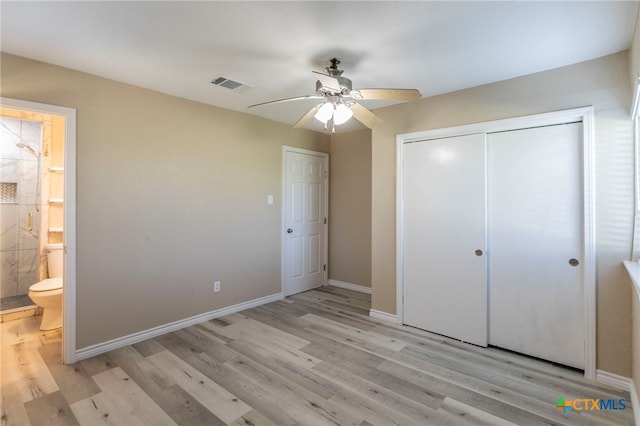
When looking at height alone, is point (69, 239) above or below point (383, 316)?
above

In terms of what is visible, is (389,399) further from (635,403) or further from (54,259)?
(54,259)

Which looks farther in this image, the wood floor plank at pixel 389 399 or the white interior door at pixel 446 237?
the white interior door at pixel 446 237

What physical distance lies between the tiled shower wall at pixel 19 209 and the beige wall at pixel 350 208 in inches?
156

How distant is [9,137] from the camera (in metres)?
3.71

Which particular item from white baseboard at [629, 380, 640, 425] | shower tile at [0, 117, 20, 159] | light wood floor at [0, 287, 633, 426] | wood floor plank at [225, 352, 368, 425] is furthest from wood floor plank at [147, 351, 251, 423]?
shower tile at [0, 117, 20, 159]

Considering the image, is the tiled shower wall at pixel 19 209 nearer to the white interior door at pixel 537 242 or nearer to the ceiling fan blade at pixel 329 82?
the ceiling fan blade at pixel 329 82

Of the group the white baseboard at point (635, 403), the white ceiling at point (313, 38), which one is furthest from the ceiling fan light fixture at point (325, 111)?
the white baseboard at point (635, 403)

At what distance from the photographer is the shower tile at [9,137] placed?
367cm

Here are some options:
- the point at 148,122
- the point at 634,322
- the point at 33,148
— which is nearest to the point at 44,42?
the point at 148,122

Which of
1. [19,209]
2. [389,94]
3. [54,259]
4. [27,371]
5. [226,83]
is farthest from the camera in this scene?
[19,209]

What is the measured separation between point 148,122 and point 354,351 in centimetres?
293

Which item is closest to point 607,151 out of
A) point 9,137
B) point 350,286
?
point 350,286

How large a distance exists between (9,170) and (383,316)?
4.82 meters

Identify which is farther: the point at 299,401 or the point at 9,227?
the point at 9,227
